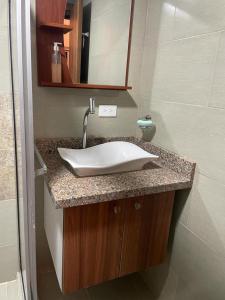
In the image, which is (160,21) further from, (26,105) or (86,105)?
(26,105)

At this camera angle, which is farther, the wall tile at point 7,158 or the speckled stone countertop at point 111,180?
the wall tile at point 7,158

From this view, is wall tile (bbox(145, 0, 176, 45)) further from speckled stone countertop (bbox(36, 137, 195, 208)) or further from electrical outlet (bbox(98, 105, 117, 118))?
speckled stone countertop (bbox(36, 137, 195, 208))

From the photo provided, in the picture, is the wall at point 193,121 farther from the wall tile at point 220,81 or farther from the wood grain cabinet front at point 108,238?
the wood grain cabinet front at point 108,238

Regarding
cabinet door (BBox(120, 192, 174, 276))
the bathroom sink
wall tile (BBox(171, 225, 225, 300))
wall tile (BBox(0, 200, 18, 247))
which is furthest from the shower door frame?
wall tile (BBox(171, 225, 225, 300))

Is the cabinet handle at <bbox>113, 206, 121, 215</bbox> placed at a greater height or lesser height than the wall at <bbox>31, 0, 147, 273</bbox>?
lesser

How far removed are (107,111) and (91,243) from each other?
2.75 ft

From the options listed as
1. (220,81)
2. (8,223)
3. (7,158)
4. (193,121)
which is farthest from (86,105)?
(8,223)

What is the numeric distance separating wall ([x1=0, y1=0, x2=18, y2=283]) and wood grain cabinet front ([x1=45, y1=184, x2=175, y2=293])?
352 mm

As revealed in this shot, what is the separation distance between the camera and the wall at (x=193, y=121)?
3.47ft

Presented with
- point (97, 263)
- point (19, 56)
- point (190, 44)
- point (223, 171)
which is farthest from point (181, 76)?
point (97, 263)

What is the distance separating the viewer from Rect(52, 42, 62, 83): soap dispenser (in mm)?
1329

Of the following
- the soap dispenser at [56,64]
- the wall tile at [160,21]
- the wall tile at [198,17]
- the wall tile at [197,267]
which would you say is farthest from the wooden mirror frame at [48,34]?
the wall tile at [197,267]

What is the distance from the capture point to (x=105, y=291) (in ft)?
5.29

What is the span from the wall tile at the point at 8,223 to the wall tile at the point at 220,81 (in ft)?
4.20
